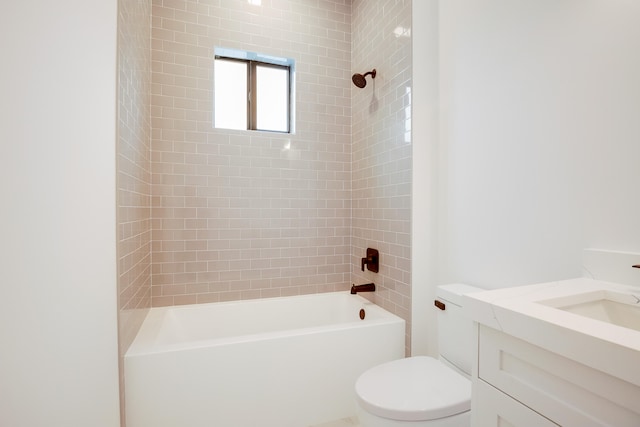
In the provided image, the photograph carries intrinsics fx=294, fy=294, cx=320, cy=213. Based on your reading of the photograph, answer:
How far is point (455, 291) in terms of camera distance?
4.80 ft

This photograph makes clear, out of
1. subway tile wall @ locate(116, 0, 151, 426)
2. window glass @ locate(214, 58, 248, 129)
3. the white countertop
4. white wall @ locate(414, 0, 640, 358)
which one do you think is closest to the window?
window glass @ locate(214, 58, 248, 129)

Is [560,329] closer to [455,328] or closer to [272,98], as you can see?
[455,328]

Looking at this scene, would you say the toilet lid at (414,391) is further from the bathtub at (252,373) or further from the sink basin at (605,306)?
the sink basin at (605,306)

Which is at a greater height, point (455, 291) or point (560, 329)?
point (560, 329)

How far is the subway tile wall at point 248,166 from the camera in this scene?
216 cm

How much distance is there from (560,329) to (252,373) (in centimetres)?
145

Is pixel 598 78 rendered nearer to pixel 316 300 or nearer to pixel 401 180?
pixel 401 180

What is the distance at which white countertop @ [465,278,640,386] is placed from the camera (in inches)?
20.2

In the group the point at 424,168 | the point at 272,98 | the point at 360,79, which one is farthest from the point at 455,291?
the point at 272,98

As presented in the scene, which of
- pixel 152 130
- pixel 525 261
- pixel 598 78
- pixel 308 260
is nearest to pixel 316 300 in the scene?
pixel 308 260

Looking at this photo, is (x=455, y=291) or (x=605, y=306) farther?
(x=455, y=291)

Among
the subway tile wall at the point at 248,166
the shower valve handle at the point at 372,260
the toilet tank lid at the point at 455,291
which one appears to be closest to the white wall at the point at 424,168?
the toilet tank lid at the point at 455,291

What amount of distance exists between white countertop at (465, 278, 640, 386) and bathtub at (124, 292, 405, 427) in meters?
1.12

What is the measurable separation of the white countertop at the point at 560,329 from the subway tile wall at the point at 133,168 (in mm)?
1463
